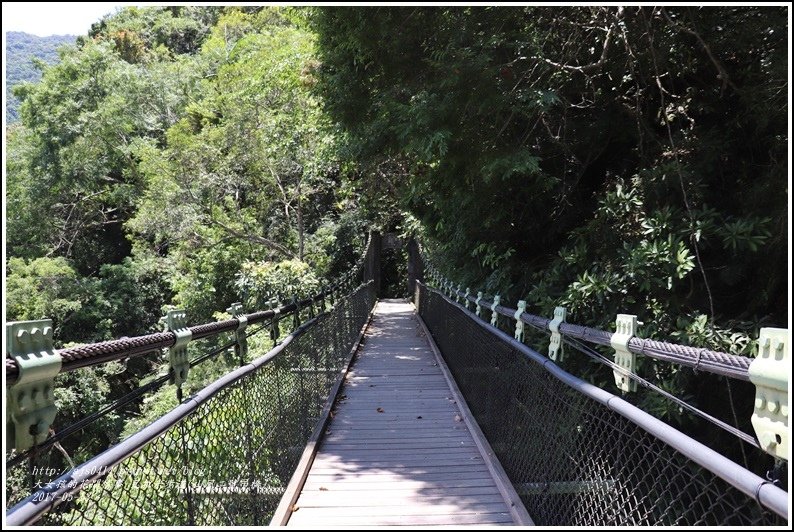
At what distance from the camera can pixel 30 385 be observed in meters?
1.10

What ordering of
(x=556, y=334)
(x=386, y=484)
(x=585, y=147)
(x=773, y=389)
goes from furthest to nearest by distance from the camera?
(x=585, y=147)
(x=386, y=484)
(x=556, y=334)
(x=773, y=389)

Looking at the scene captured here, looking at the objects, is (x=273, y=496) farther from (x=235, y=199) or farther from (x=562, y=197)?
(x=235, y=199)

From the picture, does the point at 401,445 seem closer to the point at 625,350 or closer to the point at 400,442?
the point at 400,442

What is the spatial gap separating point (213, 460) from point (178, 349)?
2.02 ft

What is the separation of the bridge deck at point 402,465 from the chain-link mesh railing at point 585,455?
18 centimetres

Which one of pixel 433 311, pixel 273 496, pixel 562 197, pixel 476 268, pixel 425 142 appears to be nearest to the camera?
pixel 273 496

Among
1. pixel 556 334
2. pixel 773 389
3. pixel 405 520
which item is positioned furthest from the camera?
pixel 405 520

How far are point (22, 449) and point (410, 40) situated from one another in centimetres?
508

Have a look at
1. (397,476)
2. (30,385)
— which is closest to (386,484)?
(397,476)

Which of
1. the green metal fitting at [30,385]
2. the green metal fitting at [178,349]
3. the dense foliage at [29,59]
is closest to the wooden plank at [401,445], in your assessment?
the green metal fitting at [178,349]

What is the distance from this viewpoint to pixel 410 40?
547 cm

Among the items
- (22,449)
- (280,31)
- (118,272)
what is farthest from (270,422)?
(118,272)

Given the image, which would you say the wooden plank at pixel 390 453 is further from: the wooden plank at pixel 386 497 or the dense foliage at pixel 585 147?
the dense foliage at pixel 585 147

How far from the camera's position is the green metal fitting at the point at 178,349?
6.14 feet
